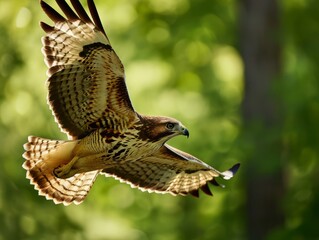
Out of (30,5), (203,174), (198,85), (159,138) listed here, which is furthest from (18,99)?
(198,85)

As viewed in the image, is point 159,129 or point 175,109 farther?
point 175,109

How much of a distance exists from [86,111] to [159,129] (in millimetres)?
622

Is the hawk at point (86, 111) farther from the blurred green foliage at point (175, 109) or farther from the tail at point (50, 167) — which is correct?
the blurred green foliage at point (175, 109)

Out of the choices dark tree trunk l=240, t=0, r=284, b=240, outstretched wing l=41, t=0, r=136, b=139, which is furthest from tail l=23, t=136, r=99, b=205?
dark tree trunk l=240, t=0, r=284, b=240

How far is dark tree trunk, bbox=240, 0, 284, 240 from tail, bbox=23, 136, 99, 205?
9.48 meters

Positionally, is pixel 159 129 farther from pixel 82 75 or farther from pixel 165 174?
pixel 165 174

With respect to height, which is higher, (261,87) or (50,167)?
(261,87)

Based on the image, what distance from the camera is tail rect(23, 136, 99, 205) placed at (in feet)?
29.0

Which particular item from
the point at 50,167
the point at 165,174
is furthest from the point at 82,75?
the point at 165,174

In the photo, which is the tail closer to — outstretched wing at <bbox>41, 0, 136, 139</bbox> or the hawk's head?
outstretched wing at <bbox>41, 0, 136, 139</bbox>

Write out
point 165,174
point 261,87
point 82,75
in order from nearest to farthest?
point 82,75 < point 165,174 < point 261,87

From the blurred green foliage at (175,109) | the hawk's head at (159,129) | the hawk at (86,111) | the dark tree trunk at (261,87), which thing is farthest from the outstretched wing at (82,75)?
the dark tree trunk at (261,87)

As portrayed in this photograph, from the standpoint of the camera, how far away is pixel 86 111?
Result: 8.73 meters

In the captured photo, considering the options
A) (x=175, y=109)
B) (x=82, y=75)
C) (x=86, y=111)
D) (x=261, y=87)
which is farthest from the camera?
(x=175, y=109)
